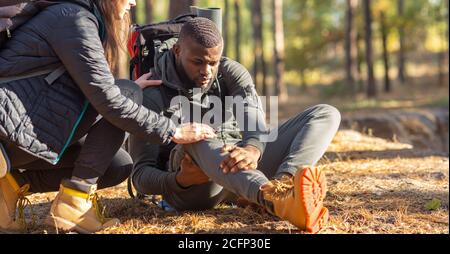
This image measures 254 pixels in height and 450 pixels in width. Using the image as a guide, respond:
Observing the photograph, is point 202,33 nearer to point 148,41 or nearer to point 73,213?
point 148,41

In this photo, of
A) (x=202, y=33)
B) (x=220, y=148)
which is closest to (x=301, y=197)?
(x=220, y=148)

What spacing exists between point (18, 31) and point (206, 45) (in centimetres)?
106

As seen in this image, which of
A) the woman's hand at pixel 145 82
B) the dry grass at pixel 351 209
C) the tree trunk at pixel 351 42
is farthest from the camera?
the tree trunk at pixel 351 42

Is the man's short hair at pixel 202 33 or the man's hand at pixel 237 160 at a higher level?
the man's short hair at pixel 202 33

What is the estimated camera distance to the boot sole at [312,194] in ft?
10.5

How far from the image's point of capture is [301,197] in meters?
3.20

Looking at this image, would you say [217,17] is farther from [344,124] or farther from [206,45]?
[344,124]

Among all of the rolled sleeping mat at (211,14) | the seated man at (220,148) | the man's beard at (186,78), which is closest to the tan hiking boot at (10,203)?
the seated man at (220,148)

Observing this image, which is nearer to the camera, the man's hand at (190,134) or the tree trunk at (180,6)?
the man's hand at (190,134)

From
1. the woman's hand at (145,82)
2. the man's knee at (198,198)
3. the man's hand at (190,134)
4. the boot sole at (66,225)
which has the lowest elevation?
the man's knee at (198,198)

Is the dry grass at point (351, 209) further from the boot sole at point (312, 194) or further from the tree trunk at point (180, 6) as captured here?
the tree trunk at point (180, 6)

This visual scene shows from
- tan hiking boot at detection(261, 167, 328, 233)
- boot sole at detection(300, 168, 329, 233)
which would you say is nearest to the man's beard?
tan hiking boot at detection(261, 167, 328, 233)

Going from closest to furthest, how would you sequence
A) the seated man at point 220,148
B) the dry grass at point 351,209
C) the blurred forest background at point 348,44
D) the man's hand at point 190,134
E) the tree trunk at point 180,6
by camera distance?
1. the seated man at point 220,148
2. the man's hand at point 190,134
3. the dry grass at point 351,209
4. the tree trunk at point 180,6
5. the blurred forest background at point 348,44

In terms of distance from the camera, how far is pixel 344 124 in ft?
41.2
